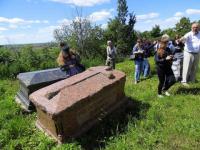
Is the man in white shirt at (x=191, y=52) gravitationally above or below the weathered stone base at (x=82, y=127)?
above

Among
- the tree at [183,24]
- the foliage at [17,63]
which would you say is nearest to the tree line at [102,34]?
the tree at [183,24]

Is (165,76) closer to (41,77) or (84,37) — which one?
(41,77)

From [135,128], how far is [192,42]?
342 centimetres

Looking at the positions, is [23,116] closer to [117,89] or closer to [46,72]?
[46,72]

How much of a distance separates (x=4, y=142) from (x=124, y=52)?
139ft

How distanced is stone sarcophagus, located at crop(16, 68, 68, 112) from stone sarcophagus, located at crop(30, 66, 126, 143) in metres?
1.32

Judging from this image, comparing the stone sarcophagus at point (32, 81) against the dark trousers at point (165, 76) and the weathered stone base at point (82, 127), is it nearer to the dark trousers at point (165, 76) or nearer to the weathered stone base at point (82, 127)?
the weathered stone base at point (82, 127)

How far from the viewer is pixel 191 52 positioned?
769cm

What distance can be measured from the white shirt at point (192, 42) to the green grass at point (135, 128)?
115cm

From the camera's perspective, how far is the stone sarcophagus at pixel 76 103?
5035 mm

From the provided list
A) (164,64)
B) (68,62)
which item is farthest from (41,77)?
(164,64)

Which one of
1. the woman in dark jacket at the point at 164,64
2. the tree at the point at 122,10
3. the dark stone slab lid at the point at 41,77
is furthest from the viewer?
the tree at the point at 122,10

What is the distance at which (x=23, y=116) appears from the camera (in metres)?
6.90

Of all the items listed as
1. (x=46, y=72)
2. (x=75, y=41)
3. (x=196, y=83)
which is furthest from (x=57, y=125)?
(x=75, y=41)
